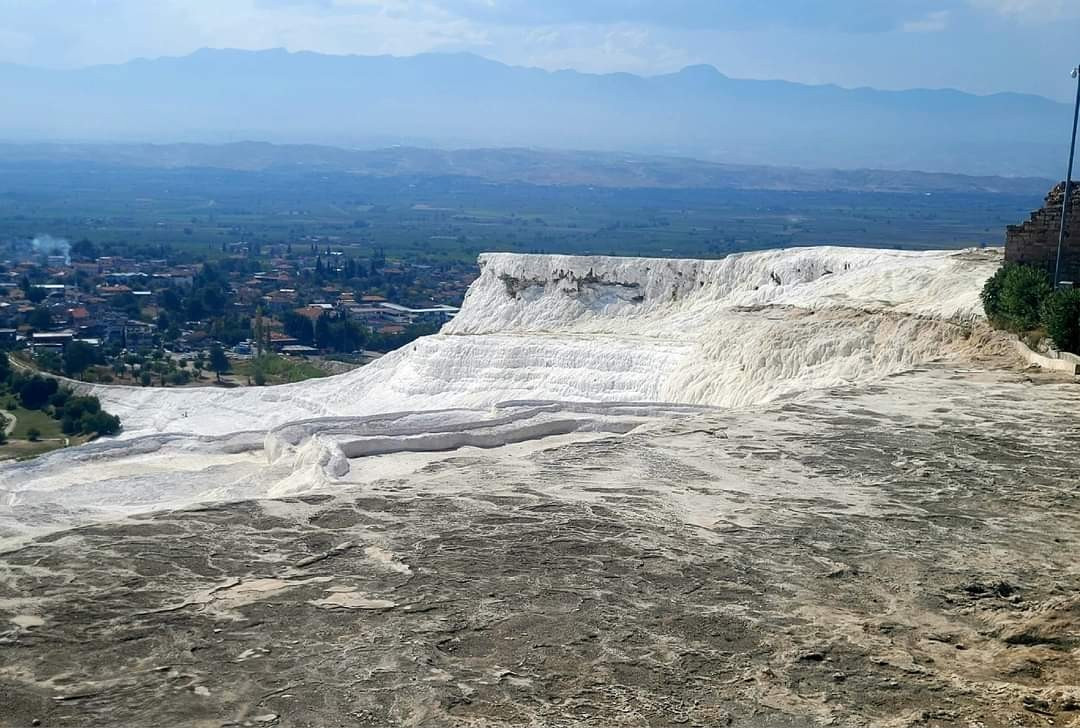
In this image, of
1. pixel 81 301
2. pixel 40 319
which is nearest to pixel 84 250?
pixel 81 301

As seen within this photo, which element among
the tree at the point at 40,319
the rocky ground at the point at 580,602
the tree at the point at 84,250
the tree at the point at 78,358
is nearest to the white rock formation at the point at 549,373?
the rocky ground at the point at 580,602

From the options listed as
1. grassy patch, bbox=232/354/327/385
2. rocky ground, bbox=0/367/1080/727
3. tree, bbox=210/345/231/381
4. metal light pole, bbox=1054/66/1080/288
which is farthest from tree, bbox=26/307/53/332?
rocky ground, bbox=0/367/1080/727

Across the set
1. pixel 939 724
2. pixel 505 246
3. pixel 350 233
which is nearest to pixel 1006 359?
pixel 939 724

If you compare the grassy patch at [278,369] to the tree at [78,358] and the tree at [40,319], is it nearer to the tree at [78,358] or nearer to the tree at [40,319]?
the tree at [78,358]

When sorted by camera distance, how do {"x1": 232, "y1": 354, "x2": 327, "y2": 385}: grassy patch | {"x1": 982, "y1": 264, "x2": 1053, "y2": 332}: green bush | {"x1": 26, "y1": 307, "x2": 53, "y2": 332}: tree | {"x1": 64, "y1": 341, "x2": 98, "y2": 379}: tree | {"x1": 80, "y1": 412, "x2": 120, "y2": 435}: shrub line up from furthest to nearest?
{"x1": 26, "y1": 307, "x2": 53, "y2": 332}: tree → {"x1": 64, "y1": 341, "x2": 98, "y2": 379}: tree → {"x1": 232, "y1": 354, "x2": 327, "y2": 385}: grassy patch → {"x1": 80, "y1": 412, "x2": 120, "y2": 435}: shrub → {"x1": 982, "y1": 264, "x2": 1053, "y2": 332}: green bush

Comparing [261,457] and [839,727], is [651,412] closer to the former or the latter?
[261,457]

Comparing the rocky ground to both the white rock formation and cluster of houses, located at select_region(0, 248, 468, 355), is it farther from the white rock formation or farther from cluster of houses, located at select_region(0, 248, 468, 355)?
cluster of houses, located at select_region(0, 248, 468, 355)

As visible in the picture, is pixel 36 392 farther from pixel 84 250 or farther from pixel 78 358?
pixel 84 250
